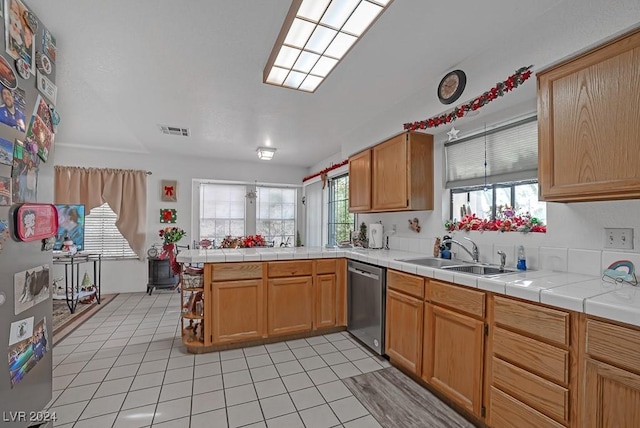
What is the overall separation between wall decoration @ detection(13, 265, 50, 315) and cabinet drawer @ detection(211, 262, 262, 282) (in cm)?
124

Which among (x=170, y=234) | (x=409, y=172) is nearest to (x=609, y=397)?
(x=409, y=172)

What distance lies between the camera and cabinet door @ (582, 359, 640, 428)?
1066mm

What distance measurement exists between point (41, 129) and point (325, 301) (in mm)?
2547

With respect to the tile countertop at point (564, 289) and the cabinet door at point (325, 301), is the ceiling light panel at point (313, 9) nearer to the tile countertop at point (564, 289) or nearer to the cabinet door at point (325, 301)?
the tile countertop at point (564, 289)

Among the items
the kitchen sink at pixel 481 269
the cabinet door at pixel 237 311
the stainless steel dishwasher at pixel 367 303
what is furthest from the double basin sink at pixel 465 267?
the cabinet door at pixel 237 311

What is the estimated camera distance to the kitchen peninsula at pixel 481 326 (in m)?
1.16

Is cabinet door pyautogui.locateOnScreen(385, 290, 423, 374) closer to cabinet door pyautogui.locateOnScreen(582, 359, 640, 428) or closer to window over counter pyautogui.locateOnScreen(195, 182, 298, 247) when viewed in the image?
cabinet door pyautogui.locateOnScreen(582, 359, 640, 428)

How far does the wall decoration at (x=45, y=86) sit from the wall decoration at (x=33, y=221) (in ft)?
1.82

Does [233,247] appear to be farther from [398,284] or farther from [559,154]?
[559,154]

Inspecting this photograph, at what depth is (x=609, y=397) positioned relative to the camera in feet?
3.70

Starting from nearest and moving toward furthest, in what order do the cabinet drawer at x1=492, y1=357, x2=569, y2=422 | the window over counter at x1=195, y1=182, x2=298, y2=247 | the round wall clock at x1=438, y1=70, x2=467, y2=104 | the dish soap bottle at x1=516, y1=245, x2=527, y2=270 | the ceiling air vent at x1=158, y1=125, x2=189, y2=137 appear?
the cabinet drawer at x1=492, y1=357, x2=569, y2=422 → the dish soap bottle at x1=516, y1=245, x2=527, y2=270 → the round wall clock at x1=438, y1=70, x2=467, y2=104 → the ceiling air vent at x1=158, y1=125, x2=189, y2=137 → the window over counter at x1=195, y1=182, x2=298, y2=247

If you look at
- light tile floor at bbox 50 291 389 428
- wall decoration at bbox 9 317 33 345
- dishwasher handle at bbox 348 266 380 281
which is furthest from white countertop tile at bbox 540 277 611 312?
wall decoration at bbox 9 317 33 345

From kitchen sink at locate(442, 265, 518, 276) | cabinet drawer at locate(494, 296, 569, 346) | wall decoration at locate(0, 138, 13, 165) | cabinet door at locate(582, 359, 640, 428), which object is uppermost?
wall decoration at locate(0, 138, 13, 165)

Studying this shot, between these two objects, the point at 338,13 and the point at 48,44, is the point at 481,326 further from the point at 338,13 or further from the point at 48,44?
the point at 48,44
